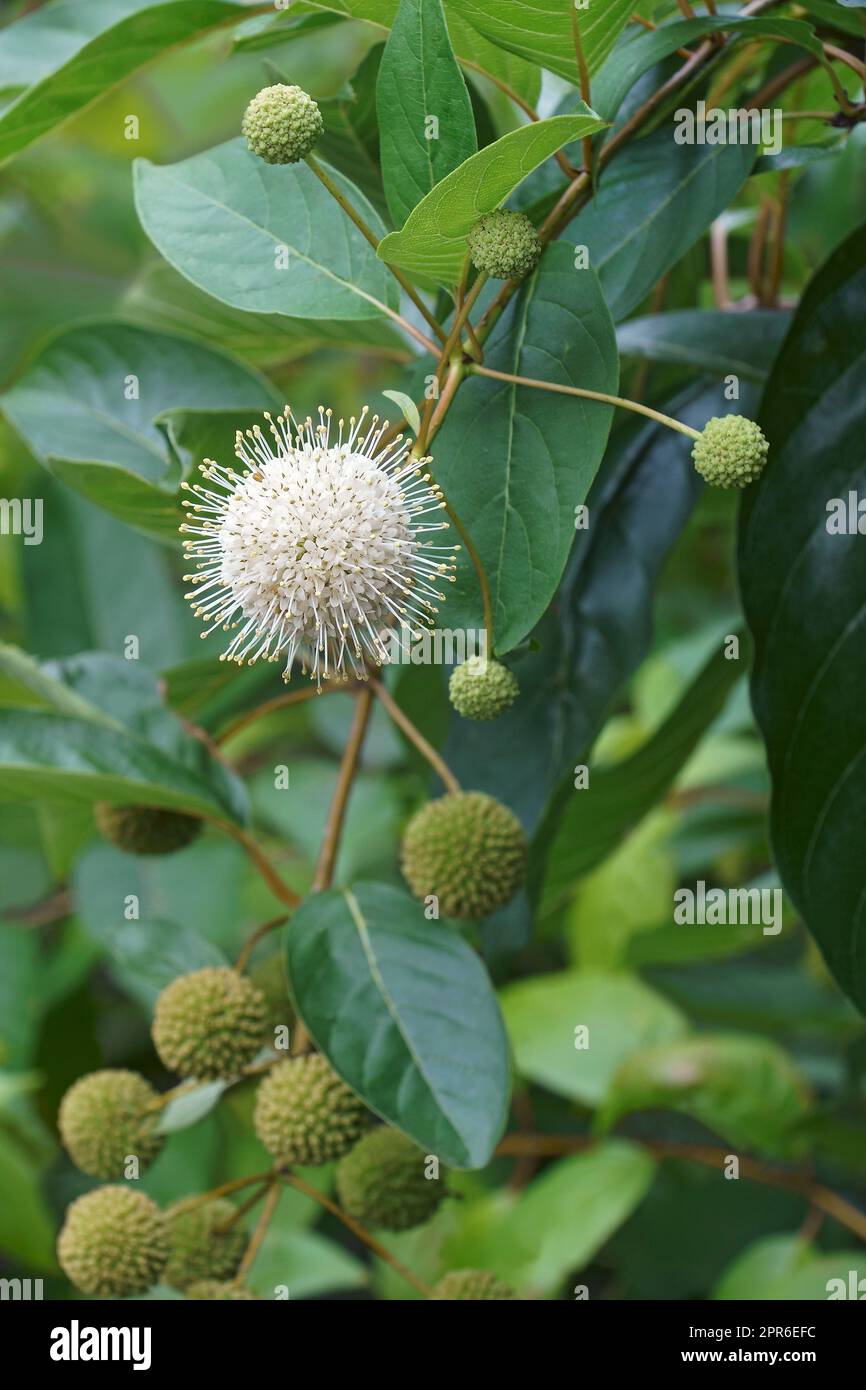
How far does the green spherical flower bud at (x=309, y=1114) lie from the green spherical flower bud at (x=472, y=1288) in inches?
5.3

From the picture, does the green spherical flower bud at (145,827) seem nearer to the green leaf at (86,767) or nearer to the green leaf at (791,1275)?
the green leaf at (86,767)

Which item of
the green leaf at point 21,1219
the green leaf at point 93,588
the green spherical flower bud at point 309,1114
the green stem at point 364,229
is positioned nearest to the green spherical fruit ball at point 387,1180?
the green spherical flower bud at point 309,1114

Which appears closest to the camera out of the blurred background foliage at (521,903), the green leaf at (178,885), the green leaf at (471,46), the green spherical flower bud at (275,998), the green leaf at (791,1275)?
the green leaf at (471,46)

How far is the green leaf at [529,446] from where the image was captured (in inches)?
25.0

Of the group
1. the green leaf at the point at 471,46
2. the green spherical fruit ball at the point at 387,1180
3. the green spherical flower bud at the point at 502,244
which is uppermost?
the green leaf at the point at 471,46

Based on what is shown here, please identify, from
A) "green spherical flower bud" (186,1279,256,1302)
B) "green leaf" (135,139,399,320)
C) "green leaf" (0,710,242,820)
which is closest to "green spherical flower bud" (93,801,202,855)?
"green leaf" (0,710,242,820)

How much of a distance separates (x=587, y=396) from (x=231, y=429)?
0.30m

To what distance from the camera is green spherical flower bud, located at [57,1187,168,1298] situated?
0.83m

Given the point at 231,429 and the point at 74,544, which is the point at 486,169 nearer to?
the point at 231,429

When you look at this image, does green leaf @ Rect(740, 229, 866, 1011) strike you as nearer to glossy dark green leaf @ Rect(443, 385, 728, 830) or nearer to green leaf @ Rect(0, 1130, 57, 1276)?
glossy dark green leaf @ Rect(443, 385, 728, 830)

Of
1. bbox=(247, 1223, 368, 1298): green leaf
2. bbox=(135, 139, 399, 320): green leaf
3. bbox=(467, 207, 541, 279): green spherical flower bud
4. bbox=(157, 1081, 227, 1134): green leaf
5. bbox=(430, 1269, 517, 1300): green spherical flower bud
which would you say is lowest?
bbox=(247, 1223, 368, 1298): green leaf

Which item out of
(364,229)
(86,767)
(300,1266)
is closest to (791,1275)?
(300,1266)

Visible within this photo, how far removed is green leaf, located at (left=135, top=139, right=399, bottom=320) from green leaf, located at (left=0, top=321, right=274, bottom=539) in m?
0.27
